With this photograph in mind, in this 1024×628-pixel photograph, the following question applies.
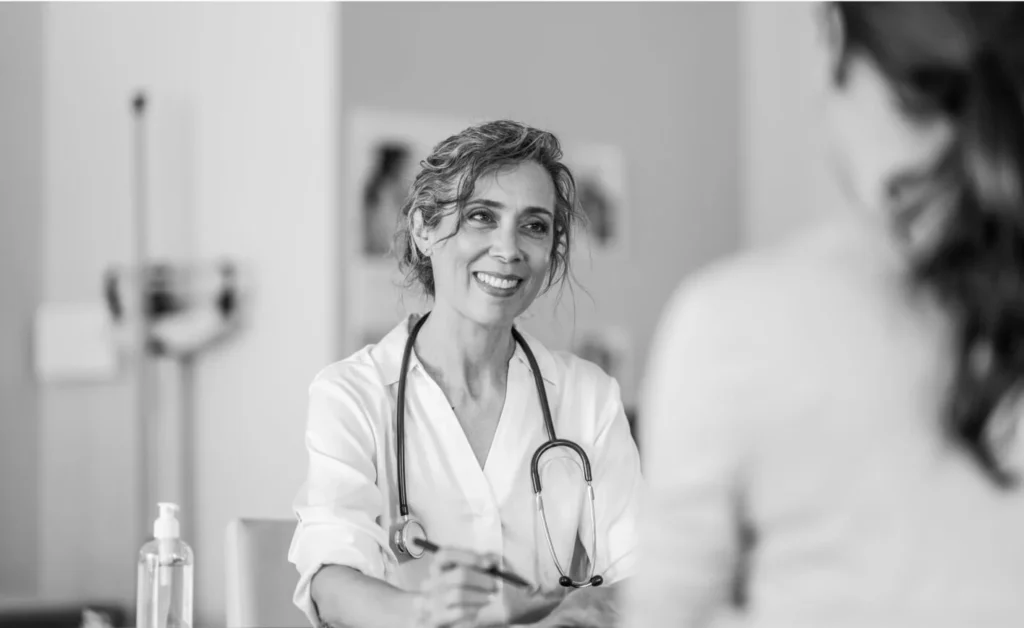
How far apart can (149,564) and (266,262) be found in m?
2.36

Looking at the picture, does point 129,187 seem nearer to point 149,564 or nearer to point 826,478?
point 149,564

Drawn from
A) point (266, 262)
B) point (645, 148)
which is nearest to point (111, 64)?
point (266, 262)

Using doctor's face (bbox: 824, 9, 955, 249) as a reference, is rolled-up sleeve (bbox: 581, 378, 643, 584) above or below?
below

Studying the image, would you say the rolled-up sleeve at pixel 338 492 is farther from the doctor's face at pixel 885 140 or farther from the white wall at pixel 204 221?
the white wall at pixel 204 221

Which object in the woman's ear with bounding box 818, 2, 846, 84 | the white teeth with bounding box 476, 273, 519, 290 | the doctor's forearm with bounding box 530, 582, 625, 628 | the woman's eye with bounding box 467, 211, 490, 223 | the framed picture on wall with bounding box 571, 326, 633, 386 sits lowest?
the framed picture on wall with bounding box 571, 326, 633, 386

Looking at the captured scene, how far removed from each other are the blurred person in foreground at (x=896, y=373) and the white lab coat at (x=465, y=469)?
0.81 metres

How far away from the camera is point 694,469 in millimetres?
811

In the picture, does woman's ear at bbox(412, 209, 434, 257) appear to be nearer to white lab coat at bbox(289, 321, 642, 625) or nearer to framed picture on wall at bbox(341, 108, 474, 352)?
white lab coat at bbox(289, 321, 642, 625)

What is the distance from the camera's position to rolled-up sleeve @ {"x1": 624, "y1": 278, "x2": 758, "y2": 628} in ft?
2.60

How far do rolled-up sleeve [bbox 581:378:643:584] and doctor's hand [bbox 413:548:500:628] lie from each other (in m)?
0.47

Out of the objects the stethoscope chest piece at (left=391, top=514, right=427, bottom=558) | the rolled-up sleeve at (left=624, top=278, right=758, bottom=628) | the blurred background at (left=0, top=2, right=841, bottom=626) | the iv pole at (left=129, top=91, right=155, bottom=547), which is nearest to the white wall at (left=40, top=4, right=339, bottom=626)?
the blurred background at (left=0, top=2, right=841, bottom=626)

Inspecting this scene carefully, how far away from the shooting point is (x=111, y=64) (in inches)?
154

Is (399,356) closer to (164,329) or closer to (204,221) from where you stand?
(164,329)

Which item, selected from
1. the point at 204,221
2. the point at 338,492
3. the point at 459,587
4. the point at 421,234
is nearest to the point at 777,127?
the point at 204,221
